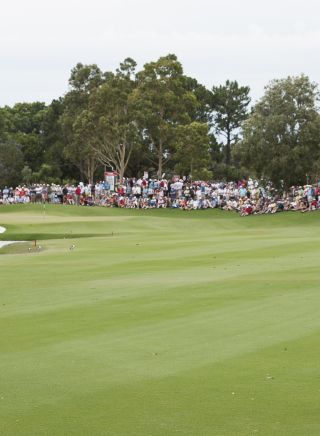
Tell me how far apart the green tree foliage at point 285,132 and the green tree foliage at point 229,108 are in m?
51.8

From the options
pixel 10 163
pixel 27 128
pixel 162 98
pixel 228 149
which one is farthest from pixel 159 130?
pixel 27 128

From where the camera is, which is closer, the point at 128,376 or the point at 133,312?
the point at 128,376

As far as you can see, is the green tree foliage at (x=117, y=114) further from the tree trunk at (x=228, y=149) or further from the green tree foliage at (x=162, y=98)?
the tree trunk at (x=228, y=149)

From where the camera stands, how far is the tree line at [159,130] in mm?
63875

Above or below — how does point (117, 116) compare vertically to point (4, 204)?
above

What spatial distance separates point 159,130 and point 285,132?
20.4 metres

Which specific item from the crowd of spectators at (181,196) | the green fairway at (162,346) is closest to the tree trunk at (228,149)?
the crowd of spectators at (181,196)

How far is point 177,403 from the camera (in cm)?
909

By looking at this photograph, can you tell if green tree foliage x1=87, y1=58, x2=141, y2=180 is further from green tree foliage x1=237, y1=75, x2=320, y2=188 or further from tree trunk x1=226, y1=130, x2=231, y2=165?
tree trunk x1=226, y1=130, x2=231, y2=165

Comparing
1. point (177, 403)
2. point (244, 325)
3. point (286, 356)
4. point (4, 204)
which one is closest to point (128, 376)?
point (177, 403)

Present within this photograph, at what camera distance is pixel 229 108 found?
384ft

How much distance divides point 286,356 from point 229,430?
321 centimetres

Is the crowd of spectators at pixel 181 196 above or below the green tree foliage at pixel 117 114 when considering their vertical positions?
below

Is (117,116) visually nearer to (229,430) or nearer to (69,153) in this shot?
(69,153)
